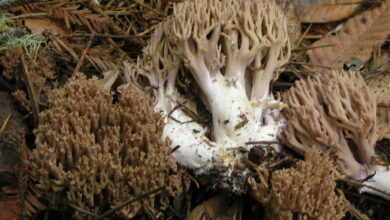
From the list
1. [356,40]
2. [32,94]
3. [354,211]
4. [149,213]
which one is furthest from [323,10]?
[32,94]

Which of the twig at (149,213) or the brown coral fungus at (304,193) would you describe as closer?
the brown coral fungus at (304,193)

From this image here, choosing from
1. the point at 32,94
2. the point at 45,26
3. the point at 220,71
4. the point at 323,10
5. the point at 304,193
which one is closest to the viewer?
the point at 304,193

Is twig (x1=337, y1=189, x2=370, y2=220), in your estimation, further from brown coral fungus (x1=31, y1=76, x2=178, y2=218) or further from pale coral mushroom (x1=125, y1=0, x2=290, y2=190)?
brown coral fungus (x1=31, y1=76, x2=178, y2=218)

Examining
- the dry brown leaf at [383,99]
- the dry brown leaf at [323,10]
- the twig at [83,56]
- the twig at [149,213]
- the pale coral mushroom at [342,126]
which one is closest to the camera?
the twig at [149,213]

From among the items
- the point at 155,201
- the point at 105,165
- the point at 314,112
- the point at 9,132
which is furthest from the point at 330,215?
the point at 9,132

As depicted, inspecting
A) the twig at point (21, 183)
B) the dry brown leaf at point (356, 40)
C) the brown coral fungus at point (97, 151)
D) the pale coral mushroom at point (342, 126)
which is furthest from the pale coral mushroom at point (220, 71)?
the twig at point (21, 183)

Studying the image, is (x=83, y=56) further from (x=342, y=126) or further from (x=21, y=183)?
(x=342, y=126)

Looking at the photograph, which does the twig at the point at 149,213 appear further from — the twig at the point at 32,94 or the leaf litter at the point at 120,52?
the twig at the point at 32,94
